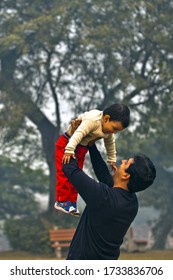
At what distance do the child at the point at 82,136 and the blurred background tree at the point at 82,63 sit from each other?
63.9 feet

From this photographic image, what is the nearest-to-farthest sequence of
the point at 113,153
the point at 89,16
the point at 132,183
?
the point at 132,183, the point at 113,153, the point at 89,16

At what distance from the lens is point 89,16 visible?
24953mm

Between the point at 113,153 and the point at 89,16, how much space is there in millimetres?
19899

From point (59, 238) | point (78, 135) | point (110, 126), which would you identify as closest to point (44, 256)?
point (59, 238)

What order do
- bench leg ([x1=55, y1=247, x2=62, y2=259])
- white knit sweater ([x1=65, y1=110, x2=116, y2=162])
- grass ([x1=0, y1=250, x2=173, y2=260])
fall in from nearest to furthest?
white knit sweater ([x1=65, y1=110, x2=116, y2=162])
grass ([x1=0, y1=250, x2=173, y2=260])
bench leg ([x1=55, y1=247, x2=62, y2=259])

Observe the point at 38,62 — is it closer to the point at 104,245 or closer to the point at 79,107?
the point at 79,107

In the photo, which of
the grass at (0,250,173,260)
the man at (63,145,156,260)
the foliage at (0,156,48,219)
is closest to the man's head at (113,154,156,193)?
the man at (63,145,156,260)

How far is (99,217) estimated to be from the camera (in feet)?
14.8

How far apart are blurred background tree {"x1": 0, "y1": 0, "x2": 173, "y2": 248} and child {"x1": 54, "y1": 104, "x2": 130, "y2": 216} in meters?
19.5

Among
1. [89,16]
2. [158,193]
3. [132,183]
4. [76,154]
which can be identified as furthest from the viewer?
[158,193]

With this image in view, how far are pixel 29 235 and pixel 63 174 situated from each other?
20.2m

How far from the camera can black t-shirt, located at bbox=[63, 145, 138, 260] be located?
4430 mm

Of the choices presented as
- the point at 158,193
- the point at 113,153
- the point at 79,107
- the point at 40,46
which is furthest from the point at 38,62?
the point at 113,153

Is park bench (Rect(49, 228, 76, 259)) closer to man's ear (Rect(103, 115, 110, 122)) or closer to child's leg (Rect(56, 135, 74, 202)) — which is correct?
child's leg (Rect(56, 135, 74, 202))
